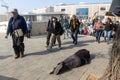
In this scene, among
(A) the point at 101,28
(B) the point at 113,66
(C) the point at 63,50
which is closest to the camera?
(B) the point at 113,66

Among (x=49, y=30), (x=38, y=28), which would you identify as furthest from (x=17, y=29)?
(x=38, y=28)

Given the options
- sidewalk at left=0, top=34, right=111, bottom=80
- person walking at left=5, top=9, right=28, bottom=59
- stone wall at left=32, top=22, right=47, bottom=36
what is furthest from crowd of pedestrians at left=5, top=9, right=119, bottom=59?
stone wall at left=32, top=22, right=47, bottom=36

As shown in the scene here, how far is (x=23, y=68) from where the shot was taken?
856 cm

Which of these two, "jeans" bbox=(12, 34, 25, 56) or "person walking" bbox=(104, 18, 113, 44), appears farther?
"person walking" bbox=(104, 18, 113, 44)

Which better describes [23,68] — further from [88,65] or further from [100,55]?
[100,55]

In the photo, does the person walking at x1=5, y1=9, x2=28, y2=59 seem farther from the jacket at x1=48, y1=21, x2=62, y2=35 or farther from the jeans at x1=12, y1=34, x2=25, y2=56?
the jacket at x1=48, y1=21, x2=62, y2=35

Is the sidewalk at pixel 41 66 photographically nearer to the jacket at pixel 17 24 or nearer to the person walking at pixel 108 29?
the jacket at pixel 17 24

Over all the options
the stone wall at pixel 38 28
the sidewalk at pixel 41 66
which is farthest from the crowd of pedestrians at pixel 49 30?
the stone wall at pixel 38 28

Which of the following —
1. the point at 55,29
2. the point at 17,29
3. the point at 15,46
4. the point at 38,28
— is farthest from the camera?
the point at 38,28

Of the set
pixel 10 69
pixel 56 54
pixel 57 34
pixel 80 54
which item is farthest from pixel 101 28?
pixel 10 69

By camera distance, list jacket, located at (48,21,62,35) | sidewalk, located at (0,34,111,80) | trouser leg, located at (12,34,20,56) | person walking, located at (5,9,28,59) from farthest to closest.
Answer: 1. jacket, located at (48,21,62,35)
2. trouser leg, located at (12,34,20,56)
3. person walking, located at (5,9,28,59)
4. sidewalk, located at (0,34,111,80)

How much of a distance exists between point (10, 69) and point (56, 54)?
2464 mm

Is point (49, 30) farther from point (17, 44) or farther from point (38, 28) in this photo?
point (38, 28)

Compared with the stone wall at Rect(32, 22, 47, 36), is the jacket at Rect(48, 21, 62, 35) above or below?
above
